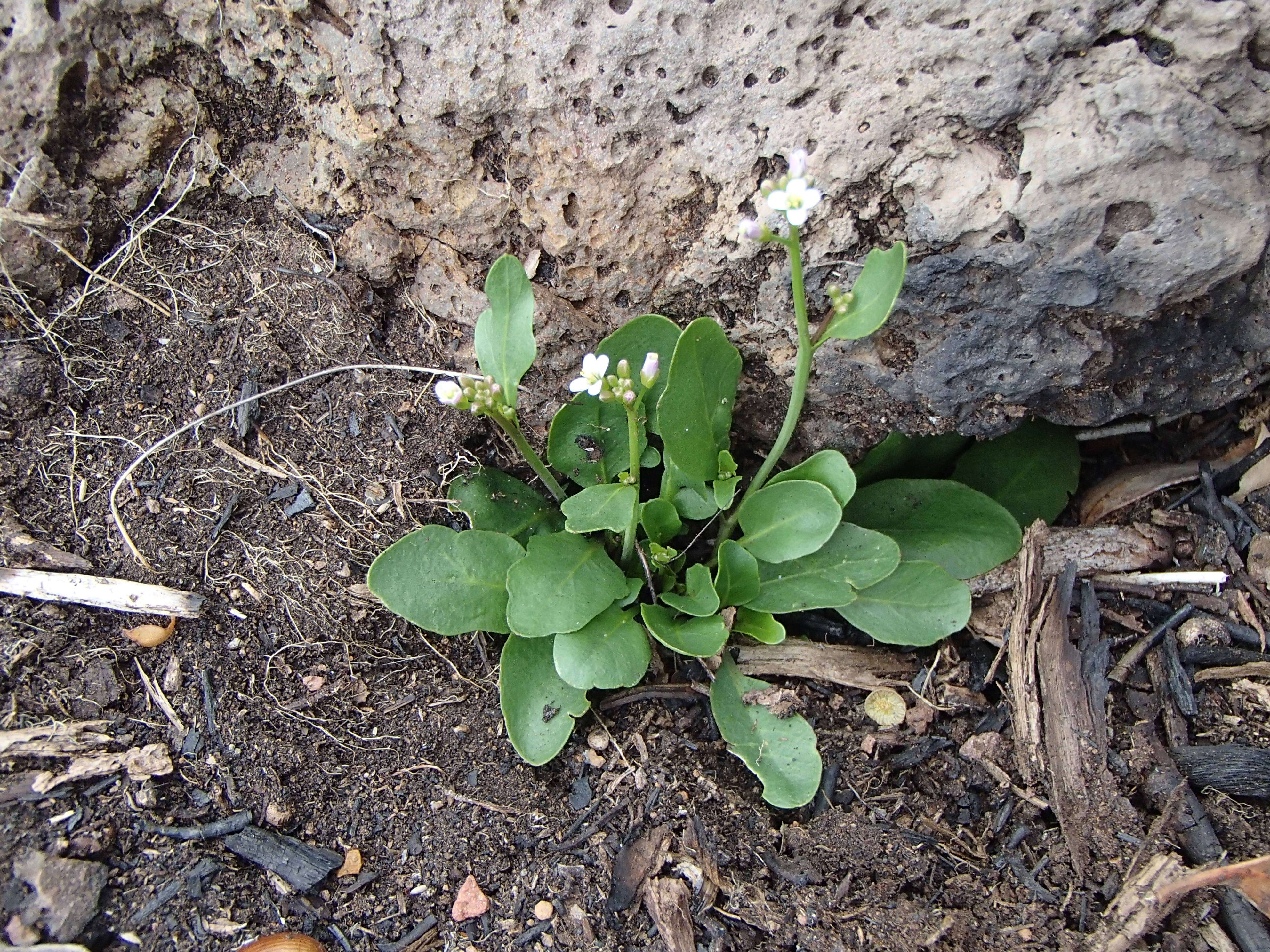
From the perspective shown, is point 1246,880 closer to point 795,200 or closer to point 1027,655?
point 1027,655

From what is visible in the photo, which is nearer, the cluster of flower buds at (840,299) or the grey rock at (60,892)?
the grey rock at (60,892)

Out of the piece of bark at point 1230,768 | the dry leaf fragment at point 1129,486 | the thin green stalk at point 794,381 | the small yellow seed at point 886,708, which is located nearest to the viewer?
the thin green stalk at point 794,381

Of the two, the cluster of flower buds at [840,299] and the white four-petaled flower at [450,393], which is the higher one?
→ the cluster of flower buds at [840,299]

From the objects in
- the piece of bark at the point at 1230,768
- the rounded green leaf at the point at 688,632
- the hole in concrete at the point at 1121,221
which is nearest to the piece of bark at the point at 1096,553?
the piece of bark at the point at 1230,768

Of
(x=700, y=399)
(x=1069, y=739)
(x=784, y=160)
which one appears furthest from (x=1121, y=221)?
(x=1069, y=739)

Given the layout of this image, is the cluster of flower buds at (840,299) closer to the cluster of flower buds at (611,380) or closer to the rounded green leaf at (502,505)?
the cluster of flower buds at (611,380)

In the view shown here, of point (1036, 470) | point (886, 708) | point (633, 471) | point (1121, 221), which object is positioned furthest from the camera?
point (1036, 470)

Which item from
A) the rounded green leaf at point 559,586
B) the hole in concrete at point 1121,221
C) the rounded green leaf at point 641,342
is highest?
the hole in concrete at point 1121,221
